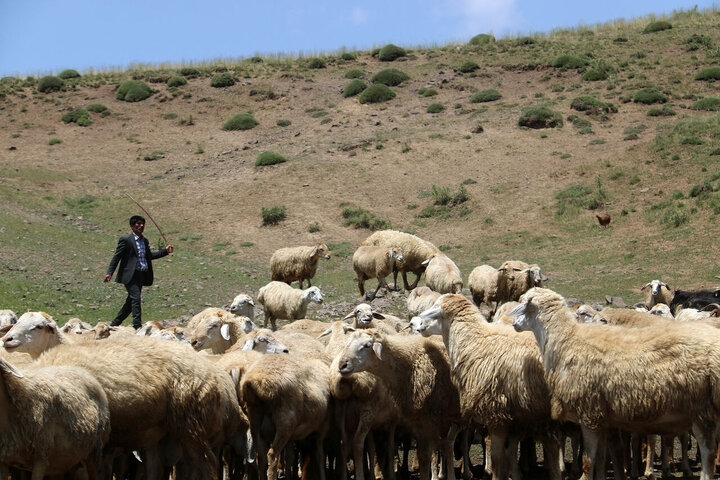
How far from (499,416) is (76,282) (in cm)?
1561

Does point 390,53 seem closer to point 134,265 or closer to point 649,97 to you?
point 649,97

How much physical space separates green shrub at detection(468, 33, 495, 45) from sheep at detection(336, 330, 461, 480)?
5839 centimetres

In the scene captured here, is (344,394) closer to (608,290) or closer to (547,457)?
(547,457)

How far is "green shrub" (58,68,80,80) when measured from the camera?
62.4 metres

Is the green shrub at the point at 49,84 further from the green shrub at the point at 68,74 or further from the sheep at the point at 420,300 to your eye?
the sheep at the point at 420,300

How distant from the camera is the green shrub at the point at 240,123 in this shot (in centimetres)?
5019

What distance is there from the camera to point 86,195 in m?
38.0

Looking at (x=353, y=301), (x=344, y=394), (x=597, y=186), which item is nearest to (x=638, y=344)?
(x=344, y=394)

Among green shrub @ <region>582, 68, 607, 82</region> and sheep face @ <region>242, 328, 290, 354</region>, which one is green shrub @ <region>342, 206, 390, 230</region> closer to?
sheep face @ <region>242, 328, 290, 354</region>

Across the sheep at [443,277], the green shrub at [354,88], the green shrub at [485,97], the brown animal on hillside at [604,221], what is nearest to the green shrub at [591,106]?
the green shrub at [485,97]

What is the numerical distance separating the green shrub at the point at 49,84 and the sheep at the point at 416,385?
5667cm

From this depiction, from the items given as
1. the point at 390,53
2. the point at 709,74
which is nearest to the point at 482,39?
the point at 390,53

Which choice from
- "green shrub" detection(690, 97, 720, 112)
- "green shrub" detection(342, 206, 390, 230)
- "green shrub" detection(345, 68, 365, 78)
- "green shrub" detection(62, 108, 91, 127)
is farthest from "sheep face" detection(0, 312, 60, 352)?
"green shrub" detection(345, 68, 365, 78)

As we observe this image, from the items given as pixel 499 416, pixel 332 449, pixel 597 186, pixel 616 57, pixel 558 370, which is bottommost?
pixel 332 449
